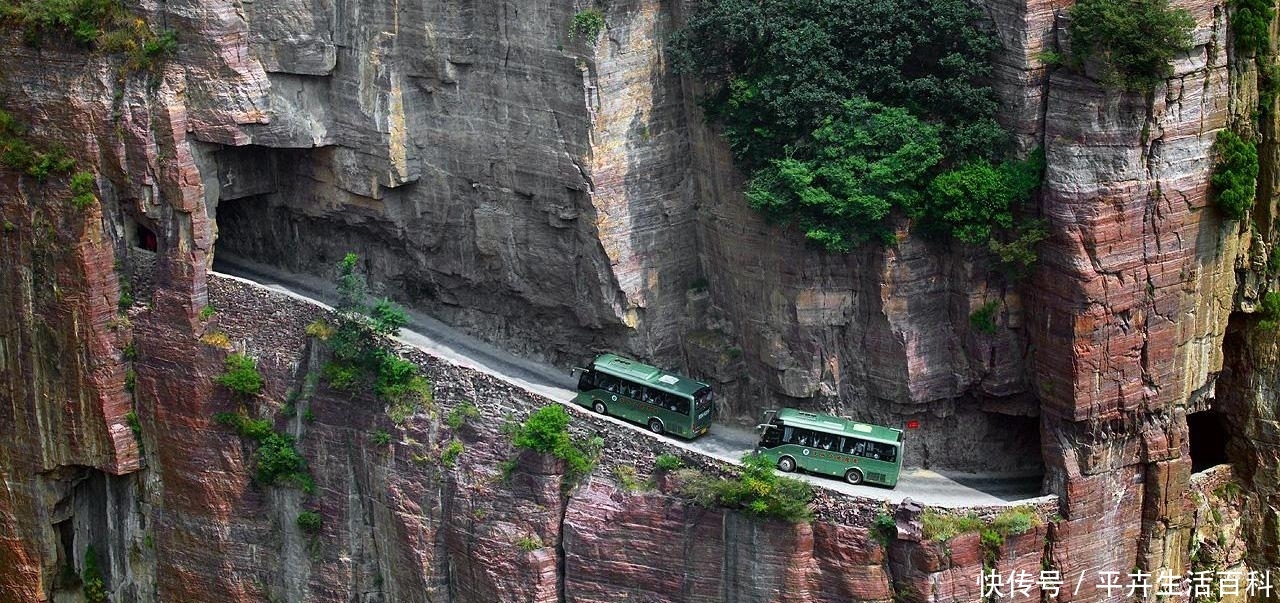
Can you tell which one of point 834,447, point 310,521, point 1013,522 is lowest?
point 310,521

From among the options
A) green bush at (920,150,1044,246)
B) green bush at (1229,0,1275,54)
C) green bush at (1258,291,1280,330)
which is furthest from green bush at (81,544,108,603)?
green bush at (1229,0,1275,54)

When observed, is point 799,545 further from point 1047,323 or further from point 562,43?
point 562,43

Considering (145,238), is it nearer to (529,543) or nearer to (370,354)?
(370,354)

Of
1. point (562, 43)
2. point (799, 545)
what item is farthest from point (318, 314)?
point (799, 545)

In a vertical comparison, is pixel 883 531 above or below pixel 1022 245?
below

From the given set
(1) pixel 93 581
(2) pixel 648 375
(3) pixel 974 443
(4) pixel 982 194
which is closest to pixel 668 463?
(2) pixel 648 375

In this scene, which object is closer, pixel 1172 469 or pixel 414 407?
pixel 1172 469
